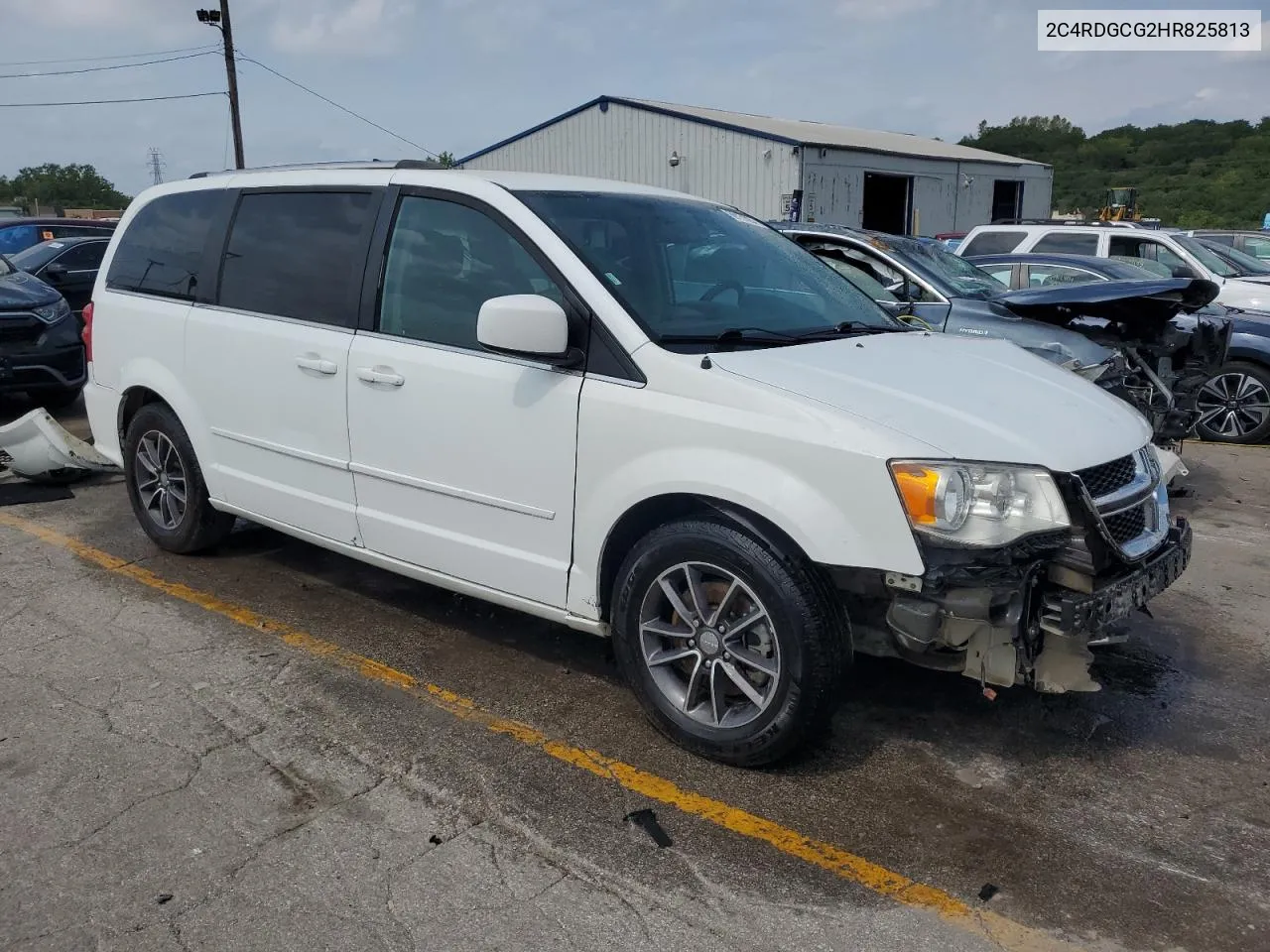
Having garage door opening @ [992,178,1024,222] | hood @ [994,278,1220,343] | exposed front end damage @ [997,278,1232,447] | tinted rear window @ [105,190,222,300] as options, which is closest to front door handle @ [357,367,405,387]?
tinted rear window @ [105,190,222,300]

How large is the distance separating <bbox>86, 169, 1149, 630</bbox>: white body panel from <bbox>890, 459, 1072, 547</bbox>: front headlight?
1.8 inches

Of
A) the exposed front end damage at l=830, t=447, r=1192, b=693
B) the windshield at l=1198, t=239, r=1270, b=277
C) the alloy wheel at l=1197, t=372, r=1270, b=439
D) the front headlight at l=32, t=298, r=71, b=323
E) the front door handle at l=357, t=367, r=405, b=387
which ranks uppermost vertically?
the windshield at l=1198, t=239, r=1270, b=277

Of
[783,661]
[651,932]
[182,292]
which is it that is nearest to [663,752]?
[783,661]

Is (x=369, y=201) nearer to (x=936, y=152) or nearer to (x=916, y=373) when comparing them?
(x=916, y=373)

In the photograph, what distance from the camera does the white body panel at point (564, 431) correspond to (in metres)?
3.16

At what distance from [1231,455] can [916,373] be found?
652 cm

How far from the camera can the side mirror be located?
3523 millimetres

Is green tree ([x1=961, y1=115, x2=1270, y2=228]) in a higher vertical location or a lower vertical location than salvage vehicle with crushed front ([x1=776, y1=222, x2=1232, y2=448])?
higher

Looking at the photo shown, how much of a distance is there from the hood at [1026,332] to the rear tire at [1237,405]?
2546 millimetres

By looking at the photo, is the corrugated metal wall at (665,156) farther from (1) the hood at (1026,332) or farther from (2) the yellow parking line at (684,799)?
(2) the yellow parking line at (684,799)

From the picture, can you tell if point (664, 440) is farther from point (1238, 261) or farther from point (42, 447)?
point (1238, 261)

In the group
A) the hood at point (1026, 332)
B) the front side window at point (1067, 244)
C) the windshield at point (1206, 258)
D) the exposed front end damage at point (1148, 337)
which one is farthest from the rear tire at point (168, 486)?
the windshield at point (1206, 258)

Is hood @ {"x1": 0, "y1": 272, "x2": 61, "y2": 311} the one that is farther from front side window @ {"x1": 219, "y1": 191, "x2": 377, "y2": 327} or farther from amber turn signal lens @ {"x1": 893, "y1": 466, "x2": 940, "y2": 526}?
amber turn signal lens @ {"x1": 893, "y1": 466, "x2": 940, "y2": 526}

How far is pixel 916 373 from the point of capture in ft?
11.8
